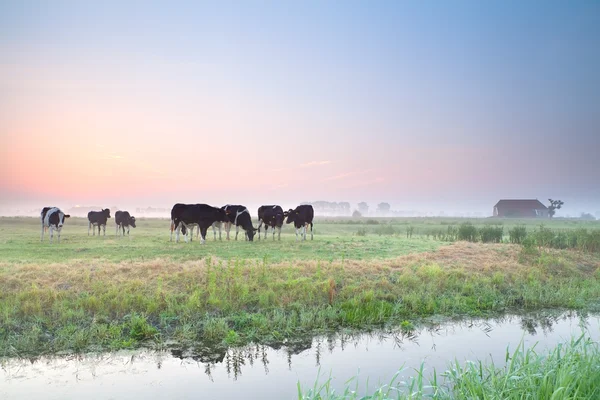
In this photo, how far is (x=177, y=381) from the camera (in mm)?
7156

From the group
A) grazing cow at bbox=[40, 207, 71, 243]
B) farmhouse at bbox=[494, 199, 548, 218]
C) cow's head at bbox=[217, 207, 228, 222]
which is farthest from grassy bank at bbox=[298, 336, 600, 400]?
farmhouse at bbox=[494, 199, 548, 218]

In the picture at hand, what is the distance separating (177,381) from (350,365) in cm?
336

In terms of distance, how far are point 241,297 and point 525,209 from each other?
339ft

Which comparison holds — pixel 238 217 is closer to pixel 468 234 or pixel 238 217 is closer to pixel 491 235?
pixel 468 234

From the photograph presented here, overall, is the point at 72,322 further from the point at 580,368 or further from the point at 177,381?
the point at 580,368

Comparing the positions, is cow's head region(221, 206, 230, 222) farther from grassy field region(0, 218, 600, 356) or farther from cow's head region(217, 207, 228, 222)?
grassy field region(0, 218, 600, 356)

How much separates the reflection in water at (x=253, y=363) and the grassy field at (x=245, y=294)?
0.65 metres

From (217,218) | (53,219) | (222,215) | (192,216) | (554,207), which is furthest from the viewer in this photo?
(554,207)

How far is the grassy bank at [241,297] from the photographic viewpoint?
31.1ft

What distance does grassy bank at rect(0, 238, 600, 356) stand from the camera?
9.48 metres

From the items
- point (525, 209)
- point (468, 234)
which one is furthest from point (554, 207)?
point (468, 234)

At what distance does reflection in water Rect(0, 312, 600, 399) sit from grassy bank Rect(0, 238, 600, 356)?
0.67 m

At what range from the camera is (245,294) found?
1173 cm

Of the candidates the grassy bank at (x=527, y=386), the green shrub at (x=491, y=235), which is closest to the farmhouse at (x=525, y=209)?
the green shrub at (x=491, y=235)
